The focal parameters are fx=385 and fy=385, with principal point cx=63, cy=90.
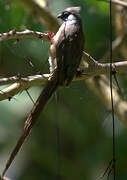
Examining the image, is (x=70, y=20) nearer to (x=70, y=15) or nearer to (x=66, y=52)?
(x=70, y=15)

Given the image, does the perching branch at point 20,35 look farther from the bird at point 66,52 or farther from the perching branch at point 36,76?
the bird at point 66,52

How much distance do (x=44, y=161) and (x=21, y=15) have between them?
6.81ft

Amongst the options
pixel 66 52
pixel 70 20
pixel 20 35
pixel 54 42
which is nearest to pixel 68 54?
pixel 66 52

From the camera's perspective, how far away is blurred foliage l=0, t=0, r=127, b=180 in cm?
502

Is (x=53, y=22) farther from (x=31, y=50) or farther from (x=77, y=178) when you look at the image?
(x=77, y=178)

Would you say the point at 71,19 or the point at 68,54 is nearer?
the point at 68,54

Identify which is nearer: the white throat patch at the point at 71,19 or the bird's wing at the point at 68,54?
the bird's wing at the point at 68,54

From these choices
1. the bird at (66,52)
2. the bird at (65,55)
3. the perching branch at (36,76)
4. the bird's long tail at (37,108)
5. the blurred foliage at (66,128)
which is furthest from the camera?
the blurred foliage at (66,128)

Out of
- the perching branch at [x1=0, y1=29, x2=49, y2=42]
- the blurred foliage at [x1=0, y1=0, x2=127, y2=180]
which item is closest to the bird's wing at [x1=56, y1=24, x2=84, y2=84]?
the perching branch at [x1=0, y1=29, x2=49, y2=42]

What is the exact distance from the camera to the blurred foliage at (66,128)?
5016 millimetres

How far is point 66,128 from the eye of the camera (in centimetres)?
548

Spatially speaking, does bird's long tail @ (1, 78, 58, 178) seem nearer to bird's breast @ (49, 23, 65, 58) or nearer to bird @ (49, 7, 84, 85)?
bird @ (49, 7, 84, 85)

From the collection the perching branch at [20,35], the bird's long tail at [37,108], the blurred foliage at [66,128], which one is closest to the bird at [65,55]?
the bird's long tail at [37,108]

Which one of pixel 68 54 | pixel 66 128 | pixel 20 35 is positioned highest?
pixel 20 35
